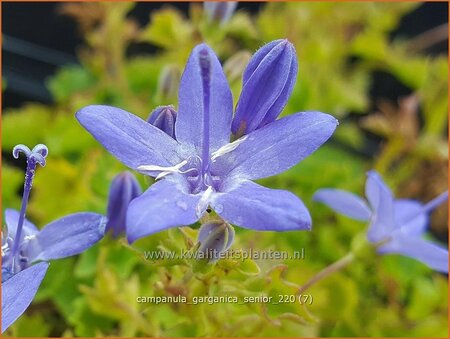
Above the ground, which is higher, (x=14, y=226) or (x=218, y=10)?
(x=218, y=10)

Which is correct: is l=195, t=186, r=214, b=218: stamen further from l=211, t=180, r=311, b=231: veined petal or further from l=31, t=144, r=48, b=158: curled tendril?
l=31, t=144, r=48, b=158: curled tendril

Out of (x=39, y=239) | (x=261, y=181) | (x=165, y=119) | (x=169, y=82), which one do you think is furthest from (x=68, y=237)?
(x=261, y=181)

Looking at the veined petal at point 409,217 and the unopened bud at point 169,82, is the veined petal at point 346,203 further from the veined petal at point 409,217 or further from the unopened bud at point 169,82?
the unopened bud at point 169,82

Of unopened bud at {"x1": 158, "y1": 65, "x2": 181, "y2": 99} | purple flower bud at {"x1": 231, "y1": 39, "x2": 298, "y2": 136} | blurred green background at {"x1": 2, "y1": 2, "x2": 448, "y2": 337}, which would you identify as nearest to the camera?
purple flower bud at {"x1": 231, "y1": 39, "x2": 298, "y2": 136}

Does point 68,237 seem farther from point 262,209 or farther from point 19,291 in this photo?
point 262,209

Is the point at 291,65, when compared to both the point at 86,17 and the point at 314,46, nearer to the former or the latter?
the point at 314,46

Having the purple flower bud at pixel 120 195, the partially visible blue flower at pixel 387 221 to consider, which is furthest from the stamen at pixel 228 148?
the partially visible blue flower at pixel 387 221

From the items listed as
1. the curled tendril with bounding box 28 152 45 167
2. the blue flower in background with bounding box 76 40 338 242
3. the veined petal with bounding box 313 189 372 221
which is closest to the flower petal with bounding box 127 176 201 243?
the blue flower in background with bounding box 76 40 338 242
